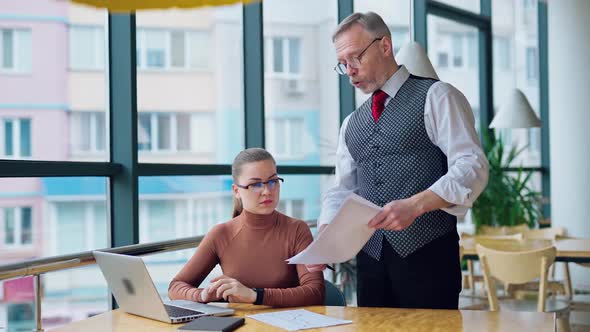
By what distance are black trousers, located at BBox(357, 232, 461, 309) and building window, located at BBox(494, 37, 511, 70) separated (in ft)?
23.2

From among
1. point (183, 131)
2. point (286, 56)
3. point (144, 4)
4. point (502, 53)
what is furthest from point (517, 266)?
point (183, 131)

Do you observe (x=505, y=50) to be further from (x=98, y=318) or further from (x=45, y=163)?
(x=98, y=318)

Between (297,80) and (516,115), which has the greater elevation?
(297,80)

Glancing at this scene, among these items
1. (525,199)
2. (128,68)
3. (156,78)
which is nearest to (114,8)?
(128,68)

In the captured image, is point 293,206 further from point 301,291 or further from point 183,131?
point 301,291

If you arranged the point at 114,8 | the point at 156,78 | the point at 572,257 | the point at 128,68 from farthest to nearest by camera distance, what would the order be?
the point at 156,78 < the point at 572,257 < the point at 128,68 < the point at 114,8

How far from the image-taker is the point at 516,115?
6.21 m

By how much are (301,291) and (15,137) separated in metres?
10.3

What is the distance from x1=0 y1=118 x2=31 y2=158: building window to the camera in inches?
452

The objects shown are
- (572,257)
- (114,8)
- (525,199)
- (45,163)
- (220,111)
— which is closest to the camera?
(114,8)

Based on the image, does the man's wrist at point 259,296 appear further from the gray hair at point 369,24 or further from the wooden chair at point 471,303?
the wooden chair at point 471,303

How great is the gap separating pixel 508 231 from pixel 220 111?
10.6 meters

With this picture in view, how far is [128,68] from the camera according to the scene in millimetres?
3754

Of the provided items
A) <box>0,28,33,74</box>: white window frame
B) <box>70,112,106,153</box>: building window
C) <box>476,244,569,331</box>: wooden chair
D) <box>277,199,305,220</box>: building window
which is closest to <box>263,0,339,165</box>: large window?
<box>277,199,305,220</box>: building window
